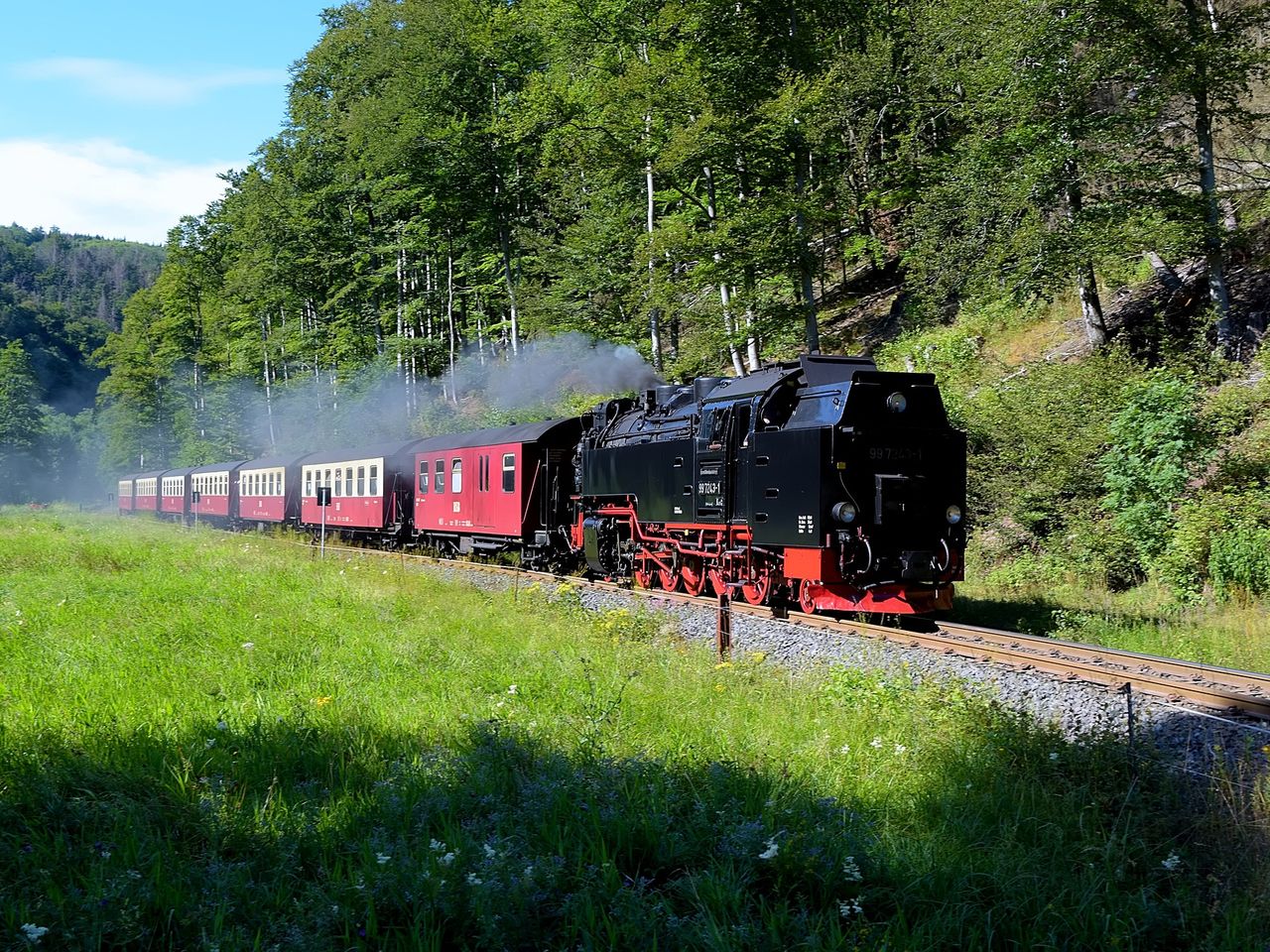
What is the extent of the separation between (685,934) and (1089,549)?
42.2 feet

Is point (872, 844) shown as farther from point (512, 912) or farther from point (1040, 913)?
point (512, 912)

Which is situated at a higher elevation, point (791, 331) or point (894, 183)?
point (894, 183)

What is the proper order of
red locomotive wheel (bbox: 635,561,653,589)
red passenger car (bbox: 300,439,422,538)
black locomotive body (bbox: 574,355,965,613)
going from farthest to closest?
red passenger car (bbox: 300,439,422,538) → red locomotive wheel (bbox: 635,561,653,589) → black locomotive body (bbox: 574,355,965,613)

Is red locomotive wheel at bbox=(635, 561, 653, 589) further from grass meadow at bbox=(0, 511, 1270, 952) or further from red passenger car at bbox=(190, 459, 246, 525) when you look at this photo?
red passenger car at bbox=(190, 459, 246, 525)

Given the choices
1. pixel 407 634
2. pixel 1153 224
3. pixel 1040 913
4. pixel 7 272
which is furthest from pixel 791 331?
pixel 7 272

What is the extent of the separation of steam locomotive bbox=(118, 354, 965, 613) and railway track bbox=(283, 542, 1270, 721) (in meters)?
0.77

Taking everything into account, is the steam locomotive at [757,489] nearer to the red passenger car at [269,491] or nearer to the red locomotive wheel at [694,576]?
the red locomotive wheel at [694,576]

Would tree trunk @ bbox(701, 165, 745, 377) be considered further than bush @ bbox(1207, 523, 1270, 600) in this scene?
Yes

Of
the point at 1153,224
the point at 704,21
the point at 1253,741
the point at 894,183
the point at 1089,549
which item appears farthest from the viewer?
the point at 894,183

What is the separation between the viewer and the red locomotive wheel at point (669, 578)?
14664 mm

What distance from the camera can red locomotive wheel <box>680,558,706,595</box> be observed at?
14211mm

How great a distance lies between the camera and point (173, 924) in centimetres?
416

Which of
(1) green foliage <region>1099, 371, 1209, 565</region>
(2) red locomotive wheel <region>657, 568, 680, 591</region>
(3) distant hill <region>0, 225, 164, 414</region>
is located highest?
(3) distant hill <region>0, 225, 164, 414</region>

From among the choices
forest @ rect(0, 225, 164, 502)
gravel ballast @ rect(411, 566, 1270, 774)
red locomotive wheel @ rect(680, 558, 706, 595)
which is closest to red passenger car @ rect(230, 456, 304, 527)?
red locomotive wheel @ rect(680, 558, 706, 595)
